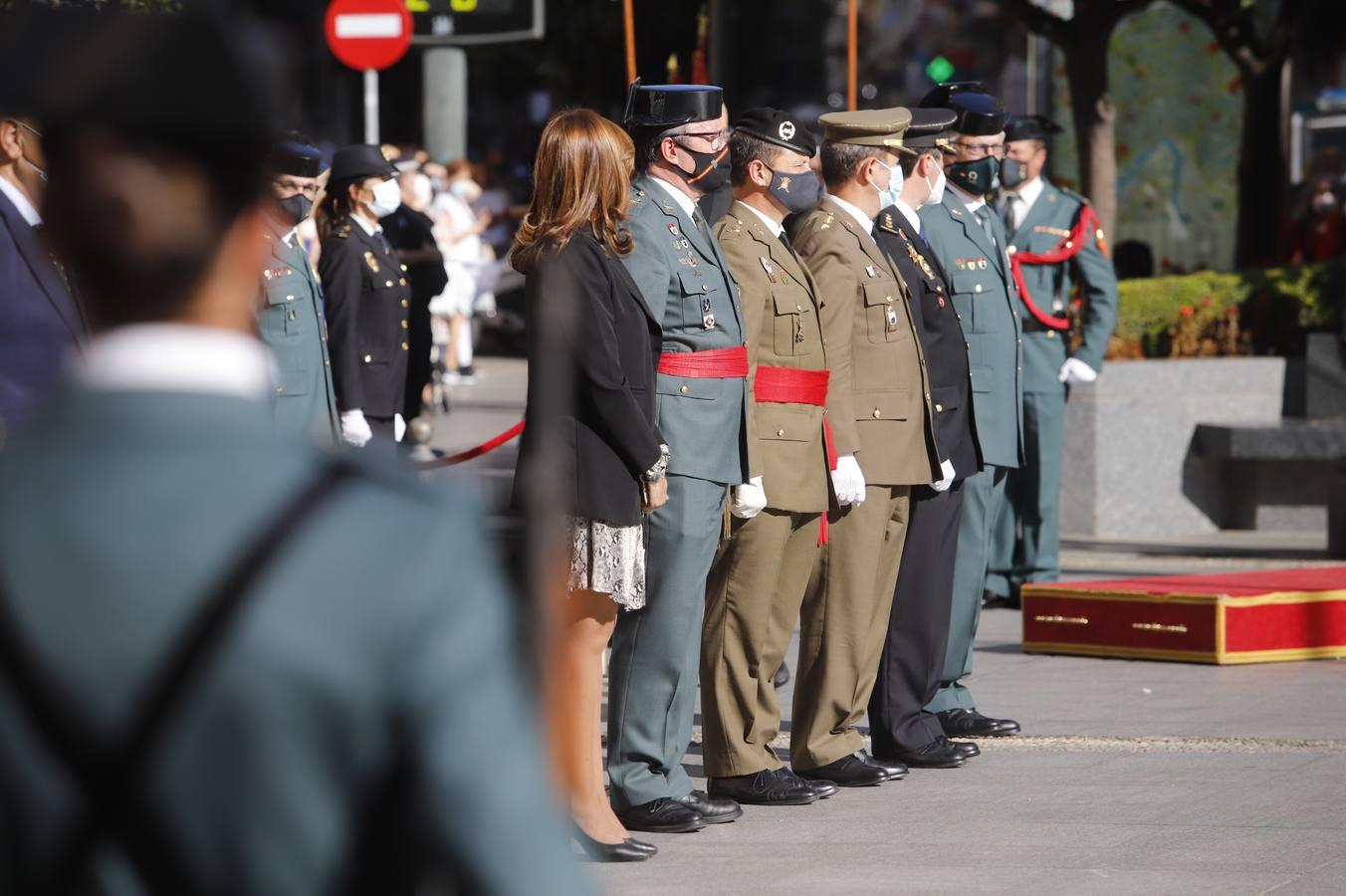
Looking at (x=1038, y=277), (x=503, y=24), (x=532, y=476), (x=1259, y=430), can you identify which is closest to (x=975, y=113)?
(x=1038, y=277)

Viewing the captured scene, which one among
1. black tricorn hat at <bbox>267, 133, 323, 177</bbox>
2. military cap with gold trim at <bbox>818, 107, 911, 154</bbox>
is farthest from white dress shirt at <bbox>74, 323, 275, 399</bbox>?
black tricorn hat at <bbox>267, 133, 323, 177</bbox>

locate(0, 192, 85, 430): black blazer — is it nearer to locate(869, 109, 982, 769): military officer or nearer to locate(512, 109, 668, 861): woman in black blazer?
locate(512, 109, 668, 861): woman in black blazer

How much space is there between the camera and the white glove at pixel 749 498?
5.74 m

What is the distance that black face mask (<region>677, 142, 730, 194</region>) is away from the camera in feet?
19.0

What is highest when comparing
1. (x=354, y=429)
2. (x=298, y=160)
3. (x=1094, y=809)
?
(x=298, y=160)

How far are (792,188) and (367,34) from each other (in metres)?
7.84

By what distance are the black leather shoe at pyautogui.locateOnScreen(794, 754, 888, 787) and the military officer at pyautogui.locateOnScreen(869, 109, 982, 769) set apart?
27cm

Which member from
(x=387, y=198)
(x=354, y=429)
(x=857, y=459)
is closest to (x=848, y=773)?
(x=857, y=459)

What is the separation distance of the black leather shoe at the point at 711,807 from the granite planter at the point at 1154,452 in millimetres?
6230

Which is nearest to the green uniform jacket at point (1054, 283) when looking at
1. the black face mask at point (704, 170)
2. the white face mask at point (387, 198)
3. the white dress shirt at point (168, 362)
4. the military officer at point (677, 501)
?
the white face mask at point (387, 198)

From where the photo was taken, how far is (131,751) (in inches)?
50.3

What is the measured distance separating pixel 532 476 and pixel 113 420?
270 millimetres

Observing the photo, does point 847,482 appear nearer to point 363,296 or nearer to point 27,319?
point 27,319

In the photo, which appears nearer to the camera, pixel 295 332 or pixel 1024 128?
pixel 295 332
